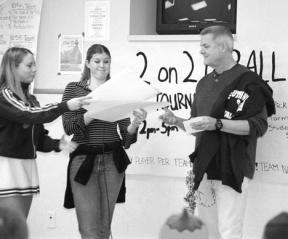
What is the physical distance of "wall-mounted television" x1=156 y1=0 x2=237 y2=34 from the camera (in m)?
3.34

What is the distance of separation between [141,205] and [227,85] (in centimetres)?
119

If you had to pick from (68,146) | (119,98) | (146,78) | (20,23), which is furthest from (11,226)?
(20,23)

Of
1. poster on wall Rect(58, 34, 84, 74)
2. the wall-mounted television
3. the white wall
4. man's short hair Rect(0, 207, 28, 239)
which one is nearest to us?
man's short hair Rect(0, 207, 28, 239)

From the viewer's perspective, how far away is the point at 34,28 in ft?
11.7

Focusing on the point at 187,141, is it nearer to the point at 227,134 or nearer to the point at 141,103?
the point at 227,134

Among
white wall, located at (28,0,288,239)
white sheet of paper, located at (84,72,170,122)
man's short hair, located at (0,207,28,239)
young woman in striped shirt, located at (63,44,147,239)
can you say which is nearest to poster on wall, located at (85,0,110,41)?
white wall, located at (28,0,288,239)

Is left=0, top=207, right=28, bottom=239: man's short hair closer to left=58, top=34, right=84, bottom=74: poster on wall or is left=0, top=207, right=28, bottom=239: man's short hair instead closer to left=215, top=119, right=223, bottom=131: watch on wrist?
left=215, top=119, right=223, bottom=131: watch on wrist

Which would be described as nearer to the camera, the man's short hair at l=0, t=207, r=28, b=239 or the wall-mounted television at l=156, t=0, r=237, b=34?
the man's short hair at l=0, t=207, r=28, b=239

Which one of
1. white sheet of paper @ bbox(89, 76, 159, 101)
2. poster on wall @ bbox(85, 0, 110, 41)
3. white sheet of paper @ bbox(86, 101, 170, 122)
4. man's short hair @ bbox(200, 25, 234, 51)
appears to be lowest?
white sheet of paper @ bbox(86, 101, 170, 122)

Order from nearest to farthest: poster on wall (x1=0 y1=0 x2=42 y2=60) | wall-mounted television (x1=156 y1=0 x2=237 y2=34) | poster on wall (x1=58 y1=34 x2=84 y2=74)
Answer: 1. wall-mounted television (x1=156 y1=0 x2=237 y2=34)
2. poster on wall (x1=58 y1=34 x2=84 y2=74)
3. poster on wall (x1=0 y1=0 x2=42 y2=60)

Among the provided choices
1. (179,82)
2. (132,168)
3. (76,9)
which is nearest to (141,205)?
(132,168)

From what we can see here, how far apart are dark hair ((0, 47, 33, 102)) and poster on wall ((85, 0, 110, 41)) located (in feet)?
3.25

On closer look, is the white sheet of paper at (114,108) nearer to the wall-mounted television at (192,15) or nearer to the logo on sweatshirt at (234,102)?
the logo on sweatshirt at (234,102)

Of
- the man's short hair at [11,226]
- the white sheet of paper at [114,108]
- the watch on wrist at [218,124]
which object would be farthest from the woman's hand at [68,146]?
the man's short hair at [11,226]
